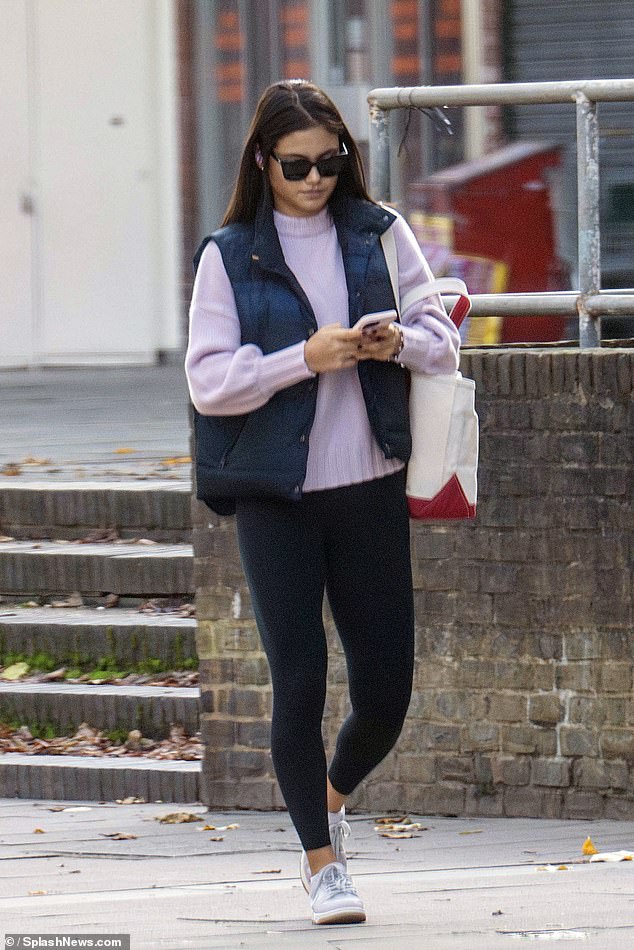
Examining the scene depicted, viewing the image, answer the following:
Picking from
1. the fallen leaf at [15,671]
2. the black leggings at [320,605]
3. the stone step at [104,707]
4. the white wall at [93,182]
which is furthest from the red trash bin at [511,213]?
the white wall at [93,182]

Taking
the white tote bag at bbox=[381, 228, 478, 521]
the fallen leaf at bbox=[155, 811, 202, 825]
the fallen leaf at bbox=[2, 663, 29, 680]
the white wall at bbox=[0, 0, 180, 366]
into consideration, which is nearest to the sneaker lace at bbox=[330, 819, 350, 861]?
the white tote bag at bbox=[381, 228, 478, 521]

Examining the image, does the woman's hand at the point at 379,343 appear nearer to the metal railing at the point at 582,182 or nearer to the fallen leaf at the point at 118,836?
the metal railing at the point at 582,182

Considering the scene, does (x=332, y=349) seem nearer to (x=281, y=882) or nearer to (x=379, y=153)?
(x=281, y=882)

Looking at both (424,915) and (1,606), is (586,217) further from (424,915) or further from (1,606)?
(1,606)

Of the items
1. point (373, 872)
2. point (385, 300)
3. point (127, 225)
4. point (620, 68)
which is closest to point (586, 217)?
point (385, 300)

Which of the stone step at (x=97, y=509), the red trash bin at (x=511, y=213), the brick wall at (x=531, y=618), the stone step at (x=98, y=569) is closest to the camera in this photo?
the brick wall at (x=531, y=618)

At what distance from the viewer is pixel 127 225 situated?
12656mm

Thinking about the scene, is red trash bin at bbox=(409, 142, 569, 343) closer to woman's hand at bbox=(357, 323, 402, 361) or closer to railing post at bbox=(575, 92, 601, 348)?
Result: railing post at bbox=(575, 92, 601, 348)

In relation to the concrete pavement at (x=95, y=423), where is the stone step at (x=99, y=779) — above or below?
below

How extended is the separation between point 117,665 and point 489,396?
1.88 metres

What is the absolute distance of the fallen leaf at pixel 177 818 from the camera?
5906mm

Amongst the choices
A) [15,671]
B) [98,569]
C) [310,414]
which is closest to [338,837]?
[310,414]

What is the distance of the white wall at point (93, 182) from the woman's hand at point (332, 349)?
8442 millimetres

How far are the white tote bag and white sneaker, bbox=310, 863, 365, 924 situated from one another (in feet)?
2.68
